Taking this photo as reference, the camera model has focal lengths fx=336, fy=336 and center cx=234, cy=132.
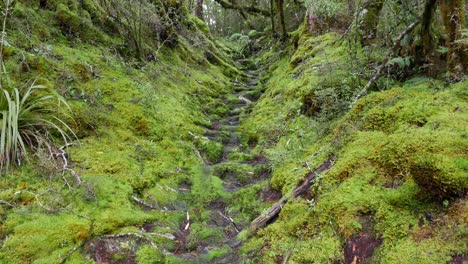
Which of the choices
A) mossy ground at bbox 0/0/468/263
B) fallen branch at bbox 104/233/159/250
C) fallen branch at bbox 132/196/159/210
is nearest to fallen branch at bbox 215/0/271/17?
mossy ground at bbox 0/0/468/263

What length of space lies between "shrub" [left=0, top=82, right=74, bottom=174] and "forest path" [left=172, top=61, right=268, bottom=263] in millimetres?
2090

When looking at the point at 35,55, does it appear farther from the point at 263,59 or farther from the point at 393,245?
the point at 263,59

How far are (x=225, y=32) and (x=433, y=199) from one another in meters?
28.1

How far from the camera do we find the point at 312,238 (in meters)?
3.33

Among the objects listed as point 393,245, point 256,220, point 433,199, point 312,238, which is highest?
point 433,199

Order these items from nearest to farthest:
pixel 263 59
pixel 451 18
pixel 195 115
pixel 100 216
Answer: pixel 100 216 → pixel 451 18 → pixel 195 115 → pixel 263 59

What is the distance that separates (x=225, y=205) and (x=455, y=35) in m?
3.98

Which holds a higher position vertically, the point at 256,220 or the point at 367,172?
the point at 367,172

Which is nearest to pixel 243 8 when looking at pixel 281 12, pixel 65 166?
pixel 281 12

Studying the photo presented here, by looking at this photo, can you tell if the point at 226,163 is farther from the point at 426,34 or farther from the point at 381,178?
the point at 426,34

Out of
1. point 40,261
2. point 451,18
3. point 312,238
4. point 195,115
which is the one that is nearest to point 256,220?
point 312,238

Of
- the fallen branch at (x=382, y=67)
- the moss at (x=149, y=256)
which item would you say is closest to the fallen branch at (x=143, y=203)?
the moss at (x=149, y=256)

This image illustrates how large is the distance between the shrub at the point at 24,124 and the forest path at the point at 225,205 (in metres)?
2.09

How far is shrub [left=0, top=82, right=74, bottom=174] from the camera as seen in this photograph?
3867 mm
